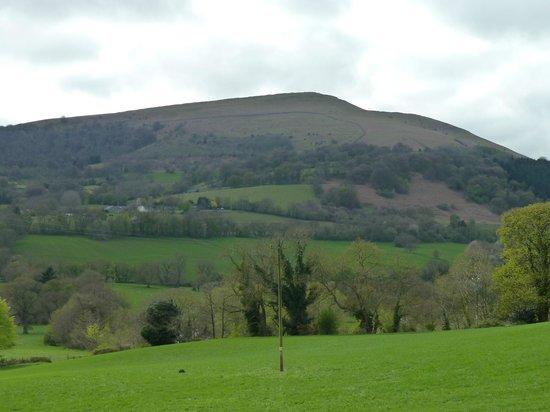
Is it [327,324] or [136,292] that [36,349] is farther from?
[327,324]

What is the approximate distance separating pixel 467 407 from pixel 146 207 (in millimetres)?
155478

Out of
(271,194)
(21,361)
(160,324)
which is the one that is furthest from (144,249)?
(21,361)

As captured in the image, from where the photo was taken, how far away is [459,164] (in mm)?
196750

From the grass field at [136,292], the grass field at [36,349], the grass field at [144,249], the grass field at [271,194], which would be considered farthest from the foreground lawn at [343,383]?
the grass field at [271,194]

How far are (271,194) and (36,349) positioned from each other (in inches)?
3605

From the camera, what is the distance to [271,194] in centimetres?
17062

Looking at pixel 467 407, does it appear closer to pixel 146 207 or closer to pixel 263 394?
pixel 263 394

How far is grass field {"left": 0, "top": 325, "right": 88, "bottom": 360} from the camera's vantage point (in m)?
75.7

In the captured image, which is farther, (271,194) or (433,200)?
(433,200)

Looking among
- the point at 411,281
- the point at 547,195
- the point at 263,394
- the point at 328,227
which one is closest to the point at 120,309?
the point at 411,281

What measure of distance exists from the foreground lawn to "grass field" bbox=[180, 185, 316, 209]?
4766 inches

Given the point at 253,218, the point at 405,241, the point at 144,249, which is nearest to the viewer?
the point at 405,241

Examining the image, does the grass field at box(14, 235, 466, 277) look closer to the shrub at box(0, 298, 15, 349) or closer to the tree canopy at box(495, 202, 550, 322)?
the shrub at box(0, 298, 15, 349)

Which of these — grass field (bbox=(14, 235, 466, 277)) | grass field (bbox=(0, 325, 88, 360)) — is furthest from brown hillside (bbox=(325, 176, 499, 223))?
grass field (bbox=(0, 325, 88, 360))
